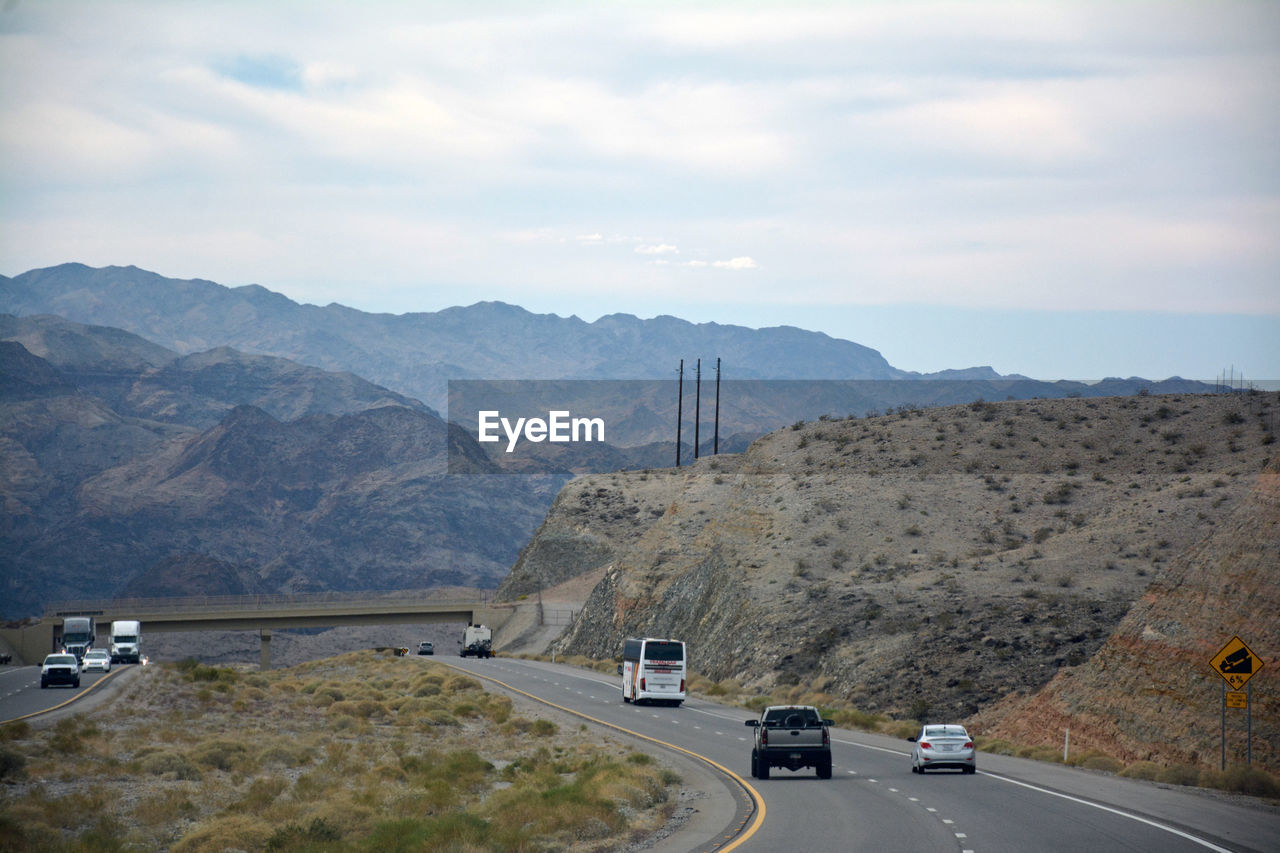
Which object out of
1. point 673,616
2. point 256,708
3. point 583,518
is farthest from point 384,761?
point 583,518

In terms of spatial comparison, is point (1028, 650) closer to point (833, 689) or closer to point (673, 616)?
point (833, 689)

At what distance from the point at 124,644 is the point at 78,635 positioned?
578 centimetres

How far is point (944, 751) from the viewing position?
1272 inches

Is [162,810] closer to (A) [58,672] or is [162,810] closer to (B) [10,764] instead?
(B) [10,764]

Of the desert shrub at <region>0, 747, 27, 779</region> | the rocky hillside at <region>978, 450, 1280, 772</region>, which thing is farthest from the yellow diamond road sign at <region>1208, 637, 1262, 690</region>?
the desert shrub at <region>0, 747, 27, 779</region>

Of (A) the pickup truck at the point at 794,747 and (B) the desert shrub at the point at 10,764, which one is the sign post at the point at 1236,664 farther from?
(B) the desert shrub at the point at 10,764

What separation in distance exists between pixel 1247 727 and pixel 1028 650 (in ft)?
58.9

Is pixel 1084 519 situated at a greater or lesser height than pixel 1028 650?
greater

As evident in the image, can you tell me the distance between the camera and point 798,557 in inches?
2940

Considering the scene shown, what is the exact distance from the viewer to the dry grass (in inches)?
960

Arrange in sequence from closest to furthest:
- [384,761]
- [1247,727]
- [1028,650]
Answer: [1247,727]
[384,761]
[1028,650]

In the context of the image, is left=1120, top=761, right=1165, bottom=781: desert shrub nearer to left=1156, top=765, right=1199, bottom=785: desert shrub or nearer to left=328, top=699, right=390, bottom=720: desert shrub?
left=1156, top=765, right=1199, bottom=785: desert shrub

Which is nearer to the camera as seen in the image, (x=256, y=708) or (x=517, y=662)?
(x=256, y=708)

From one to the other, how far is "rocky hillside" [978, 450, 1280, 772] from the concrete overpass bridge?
81235 mm
